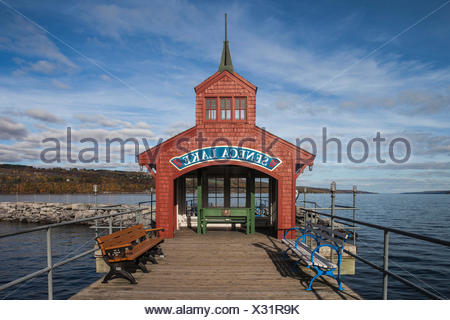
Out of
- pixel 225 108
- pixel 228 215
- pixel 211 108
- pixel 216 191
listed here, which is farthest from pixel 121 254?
pixel 216 191

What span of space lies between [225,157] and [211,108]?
2150 millimetres

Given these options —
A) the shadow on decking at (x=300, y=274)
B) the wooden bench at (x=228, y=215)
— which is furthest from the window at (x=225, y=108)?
the shadow on decking at (x=300, y=274)

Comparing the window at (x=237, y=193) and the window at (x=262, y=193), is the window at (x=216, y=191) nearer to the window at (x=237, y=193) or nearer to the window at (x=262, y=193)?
the window at (x=237, y=193)

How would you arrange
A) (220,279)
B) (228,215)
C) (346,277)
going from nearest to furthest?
(220,279), (228,215), (346,277)

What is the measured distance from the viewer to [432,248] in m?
25.6

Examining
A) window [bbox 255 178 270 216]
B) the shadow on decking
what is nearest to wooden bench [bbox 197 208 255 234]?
the shadow on decking

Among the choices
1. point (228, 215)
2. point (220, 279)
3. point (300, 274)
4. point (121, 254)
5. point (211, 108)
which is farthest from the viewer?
point (211, 108)

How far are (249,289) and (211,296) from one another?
813 mm

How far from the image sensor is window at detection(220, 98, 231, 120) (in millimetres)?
10828

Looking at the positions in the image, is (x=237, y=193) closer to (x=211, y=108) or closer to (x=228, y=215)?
(x=228, y=215)

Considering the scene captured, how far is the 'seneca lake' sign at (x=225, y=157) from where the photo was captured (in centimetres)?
1035

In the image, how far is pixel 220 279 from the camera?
588 centimetres
